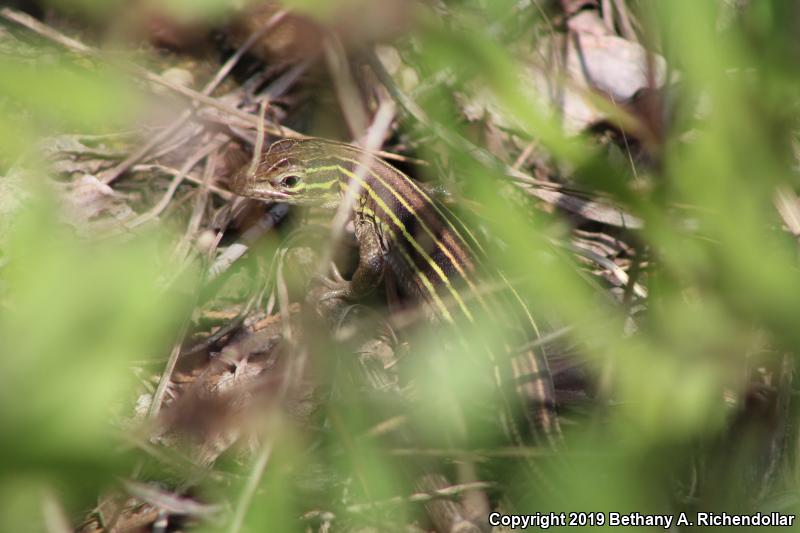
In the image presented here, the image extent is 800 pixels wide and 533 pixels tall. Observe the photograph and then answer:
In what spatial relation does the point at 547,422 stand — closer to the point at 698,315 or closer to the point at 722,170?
the point at 698,315

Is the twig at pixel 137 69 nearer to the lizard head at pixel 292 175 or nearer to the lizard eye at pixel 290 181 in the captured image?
the lizard head at pixel 292 175

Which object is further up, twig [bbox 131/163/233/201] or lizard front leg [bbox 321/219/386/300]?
twig [bbox 131/163/233/201]

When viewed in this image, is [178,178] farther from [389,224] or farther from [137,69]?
[389,224]

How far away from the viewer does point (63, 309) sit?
81 centimetres

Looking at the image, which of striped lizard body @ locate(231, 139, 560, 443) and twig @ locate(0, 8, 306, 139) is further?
twig @ locate(0, 8, 306, 139)

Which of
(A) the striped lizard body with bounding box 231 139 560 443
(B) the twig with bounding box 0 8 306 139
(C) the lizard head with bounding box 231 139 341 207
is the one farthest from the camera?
(B) the twig with bounding box 0 8 306 139

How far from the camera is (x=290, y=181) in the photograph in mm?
3932

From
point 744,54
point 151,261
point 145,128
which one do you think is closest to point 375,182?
point 145,128

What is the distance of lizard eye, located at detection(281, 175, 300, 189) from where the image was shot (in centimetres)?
389

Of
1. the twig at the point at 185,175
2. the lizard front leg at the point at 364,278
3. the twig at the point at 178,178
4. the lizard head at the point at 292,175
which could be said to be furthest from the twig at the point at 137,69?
the lizard front leg at the point at 364,278

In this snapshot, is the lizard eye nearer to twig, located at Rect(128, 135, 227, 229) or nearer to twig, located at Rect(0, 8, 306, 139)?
twig, located at Rect(0, 8, 306, 139)

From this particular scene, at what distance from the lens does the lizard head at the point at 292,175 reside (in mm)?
3846

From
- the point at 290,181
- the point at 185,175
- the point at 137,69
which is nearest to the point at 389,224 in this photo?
the point at 290,181

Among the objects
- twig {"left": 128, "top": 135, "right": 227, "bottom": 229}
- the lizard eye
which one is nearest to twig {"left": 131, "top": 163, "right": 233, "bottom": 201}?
twig {"left": 128, "top": 135, "right": 227, "bottom": 229}
